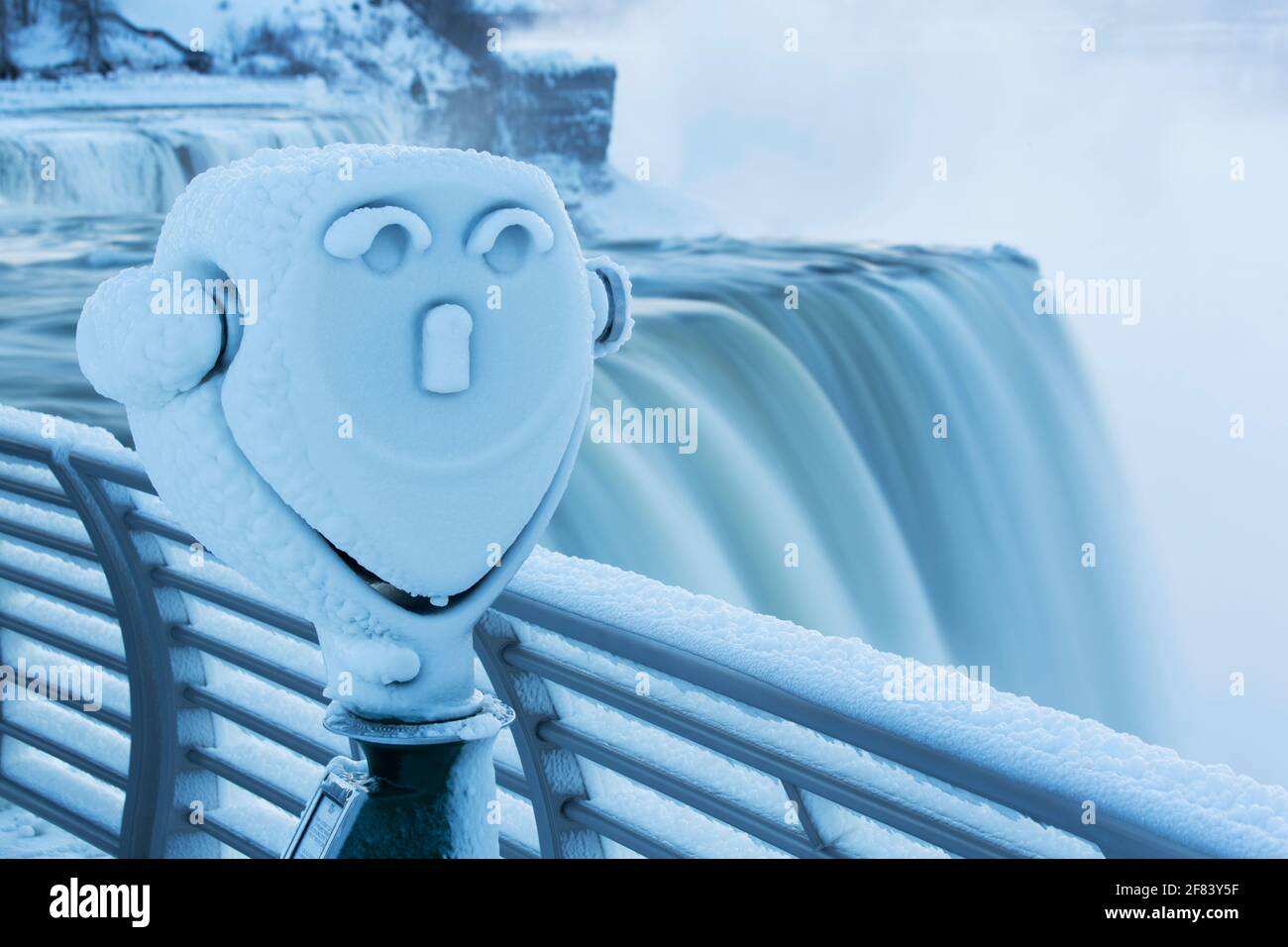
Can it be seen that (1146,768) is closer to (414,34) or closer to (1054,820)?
(1054,820)

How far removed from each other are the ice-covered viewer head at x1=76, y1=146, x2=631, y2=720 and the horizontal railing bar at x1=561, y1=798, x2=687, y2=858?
0.89 feet

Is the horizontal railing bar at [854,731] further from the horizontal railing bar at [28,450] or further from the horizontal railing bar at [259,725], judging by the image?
the horizontal railing bar at [28,450]

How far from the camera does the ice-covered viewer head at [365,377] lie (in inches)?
36.2

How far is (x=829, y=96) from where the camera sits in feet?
37.7

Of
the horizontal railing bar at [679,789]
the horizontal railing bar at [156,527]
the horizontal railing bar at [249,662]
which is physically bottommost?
the horizontal railing bar at [249,662]

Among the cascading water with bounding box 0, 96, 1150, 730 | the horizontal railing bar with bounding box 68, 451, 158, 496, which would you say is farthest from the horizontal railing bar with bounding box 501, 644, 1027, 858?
the cascading water with bounding box 0, 96, 1150, 730

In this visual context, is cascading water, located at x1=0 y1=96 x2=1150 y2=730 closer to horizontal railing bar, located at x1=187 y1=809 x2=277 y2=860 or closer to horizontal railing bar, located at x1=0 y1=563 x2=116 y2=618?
horizontal railing bar, located at x1=0 y1=563 x2=116 y2=618

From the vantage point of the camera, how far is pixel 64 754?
2096mm

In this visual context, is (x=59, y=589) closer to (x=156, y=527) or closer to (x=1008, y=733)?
(x=156, y=527)

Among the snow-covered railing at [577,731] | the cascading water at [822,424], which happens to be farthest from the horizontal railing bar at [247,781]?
the cascading water at [822,424]

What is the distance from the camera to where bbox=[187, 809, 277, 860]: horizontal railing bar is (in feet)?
5.90

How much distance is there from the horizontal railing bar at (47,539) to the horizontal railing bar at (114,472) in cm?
17
